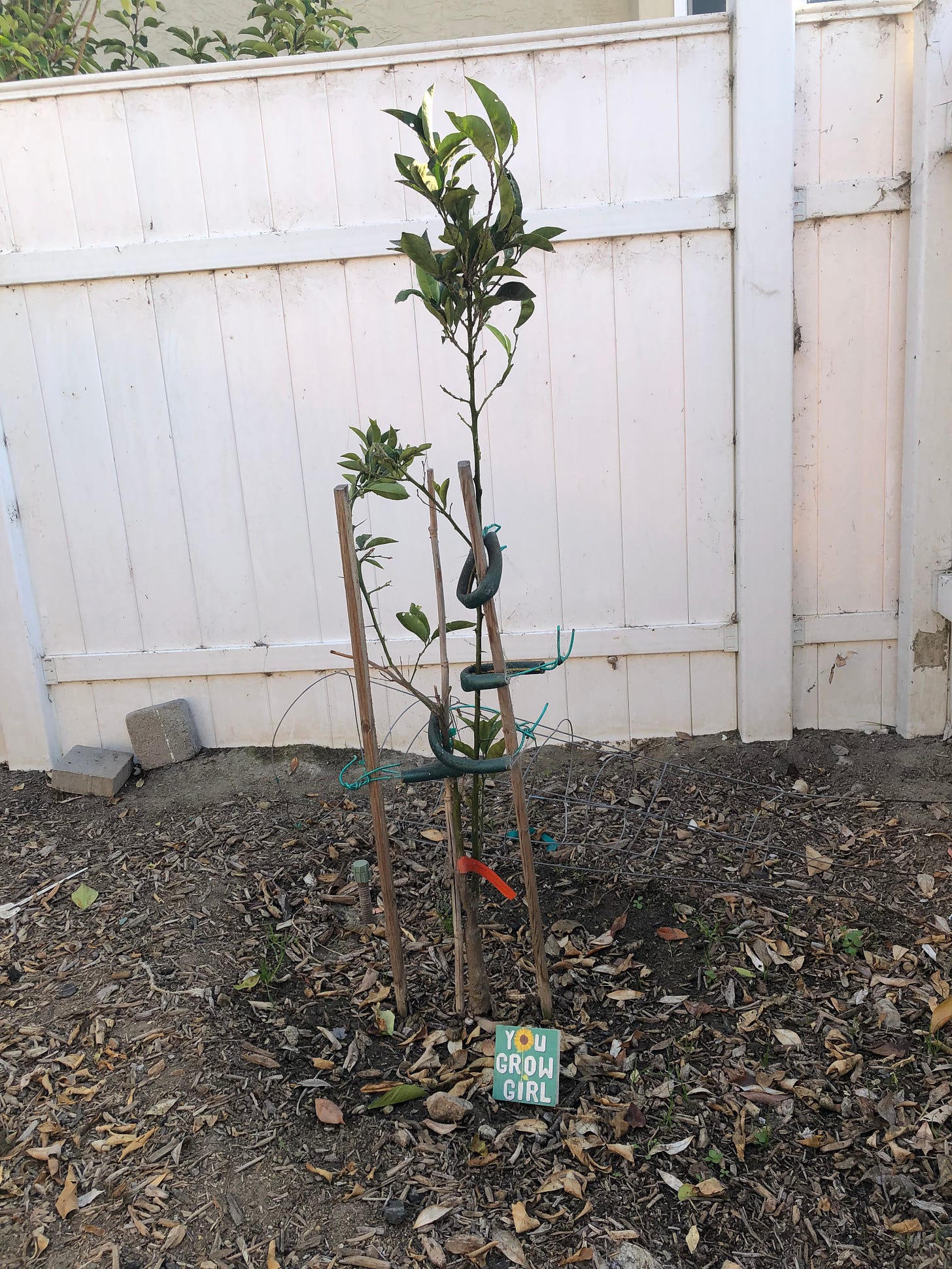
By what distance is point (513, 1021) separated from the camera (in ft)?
7.30

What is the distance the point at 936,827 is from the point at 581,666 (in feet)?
3.85

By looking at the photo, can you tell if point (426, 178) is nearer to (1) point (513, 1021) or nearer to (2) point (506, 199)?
(2) point (506, 199)

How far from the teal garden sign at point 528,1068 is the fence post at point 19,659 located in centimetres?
224

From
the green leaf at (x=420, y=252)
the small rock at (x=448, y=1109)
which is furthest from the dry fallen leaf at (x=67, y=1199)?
the green leaf at (x=420, y=252)

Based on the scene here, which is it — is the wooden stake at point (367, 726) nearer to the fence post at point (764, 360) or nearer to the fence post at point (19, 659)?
the fence post at point (764, 360)

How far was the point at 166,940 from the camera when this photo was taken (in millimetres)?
2605

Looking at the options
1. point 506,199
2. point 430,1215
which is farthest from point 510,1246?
point 506,199

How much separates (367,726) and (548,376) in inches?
59.8

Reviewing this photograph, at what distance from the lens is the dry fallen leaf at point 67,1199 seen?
1846 mm

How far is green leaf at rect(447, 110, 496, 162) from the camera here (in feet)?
5.12

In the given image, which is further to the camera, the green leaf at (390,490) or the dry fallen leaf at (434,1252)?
the green leaf at (390,490)

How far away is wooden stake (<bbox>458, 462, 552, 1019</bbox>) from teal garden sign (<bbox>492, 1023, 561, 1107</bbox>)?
0.15 meters

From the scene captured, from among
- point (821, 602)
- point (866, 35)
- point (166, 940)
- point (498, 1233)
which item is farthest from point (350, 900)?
point (866, 35)

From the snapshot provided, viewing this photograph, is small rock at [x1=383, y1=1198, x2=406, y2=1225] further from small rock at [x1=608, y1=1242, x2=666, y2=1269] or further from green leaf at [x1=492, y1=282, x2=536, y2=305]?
green leaf at [x1=492, y1=282, x2=536, y2=305]
